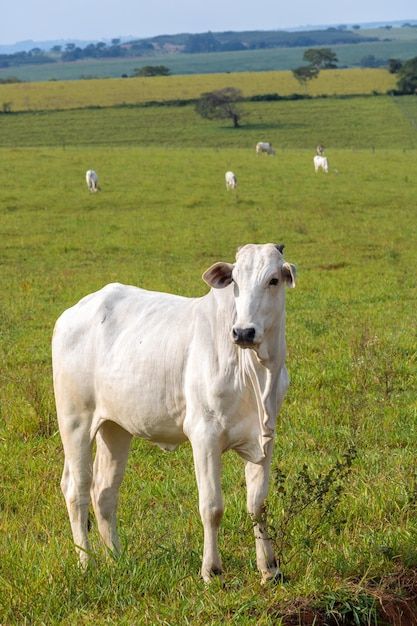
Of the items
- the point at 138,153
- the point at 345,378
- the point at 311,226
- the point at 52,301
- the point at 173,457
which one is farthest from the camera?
the point at 138,153

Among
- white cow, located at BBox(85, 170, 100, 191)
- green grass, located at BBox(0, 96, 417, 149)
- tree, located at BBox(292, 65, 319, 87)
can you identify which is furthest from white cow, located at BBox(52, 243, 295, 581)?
tree, located at BBox(292, 65, 319, 87)

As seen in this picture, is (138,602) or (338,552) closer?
(138,602)

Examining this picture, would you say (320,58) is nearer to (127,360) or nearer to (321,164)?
(321,164)

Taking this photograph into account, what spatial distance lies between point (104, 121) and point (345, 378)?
2684 inches

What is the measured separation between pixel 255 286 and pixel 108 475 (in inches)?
79.4

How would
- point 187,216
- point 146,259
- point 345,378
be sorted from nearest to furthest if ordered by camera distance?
point 345,378
point 146,259
point 187,216

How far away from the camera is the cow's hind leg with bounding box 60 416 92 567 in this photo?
6.75 meters

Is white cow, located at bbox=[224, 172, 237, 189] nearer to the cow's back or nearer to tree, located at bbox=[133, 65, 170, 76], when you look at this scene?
the cow's back

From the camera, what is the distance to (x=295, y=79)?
10656 cm

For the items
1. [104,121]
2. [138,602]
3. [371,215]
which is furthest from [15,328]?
[104,121]

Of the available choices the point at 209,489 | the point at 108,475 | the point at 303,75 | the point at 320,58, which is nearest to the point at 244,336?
the point at 209,489

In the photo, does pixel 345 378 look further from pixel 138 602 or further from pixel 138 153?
pixel 138 153

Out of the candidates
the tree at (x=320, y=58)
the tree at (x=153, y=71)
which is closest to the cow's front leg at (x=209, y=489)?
the tree at (x=320, y=58)

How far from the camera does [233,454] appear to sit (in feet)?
28.5
